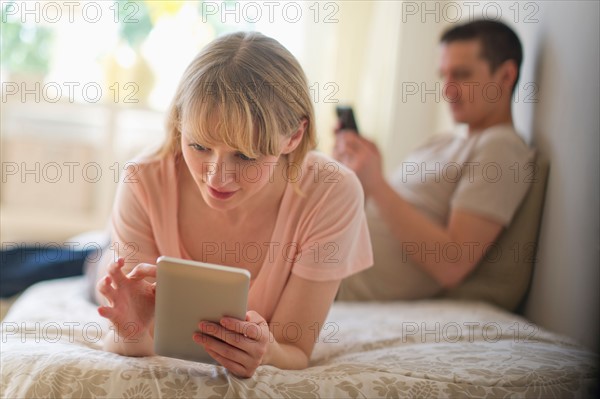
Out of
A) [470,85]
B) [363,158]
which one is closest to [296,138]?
[363,158]

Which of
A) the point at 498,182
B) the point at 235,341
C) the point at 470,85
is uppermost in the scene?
the point at 470,85

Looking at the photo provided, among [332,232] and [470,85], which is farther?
[470,85]

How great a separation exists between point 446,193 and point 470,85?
11.7 inches

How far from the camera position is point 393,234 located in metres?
1.73

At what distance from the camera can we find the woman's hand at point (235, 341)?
900 mm

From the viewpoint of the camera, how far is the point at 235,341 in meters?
0.91

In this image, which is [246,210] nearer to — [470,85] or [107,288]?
[107,288]

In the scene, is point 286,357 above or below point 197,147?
below

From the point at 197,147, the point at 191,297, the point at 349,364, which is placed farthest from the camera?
the point at 349,364

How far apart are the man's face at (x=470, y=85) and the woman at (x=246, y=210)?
2.46ft

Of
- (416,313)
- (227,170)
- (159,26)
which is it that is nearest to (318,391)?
(227,170)

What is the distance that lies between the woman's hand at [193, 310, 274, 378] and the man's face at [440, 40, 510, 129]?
43.1 inches

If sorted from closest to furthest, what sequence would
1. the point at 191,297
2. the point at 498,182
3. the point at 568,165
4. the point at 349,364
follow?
the point at 191,297 < the point at 349,364 < the point at 568,165 < the point at 498,182

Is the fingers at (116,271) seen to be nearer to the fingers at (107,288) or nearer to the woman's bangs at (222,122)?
the fingers at (107,288)
